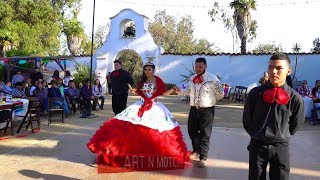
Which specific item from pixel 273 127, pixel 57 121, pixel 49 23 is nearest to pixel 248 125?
pixel 273 127

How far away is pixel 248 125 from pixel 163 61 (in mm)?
16963

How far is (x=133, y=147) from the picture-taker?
549cm

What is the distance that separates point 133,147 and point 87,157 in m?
1.16

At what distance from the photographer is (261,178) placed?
3248 millimetres

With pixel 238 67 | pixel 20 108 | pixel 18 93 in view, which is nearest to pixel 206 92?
pixel 20 108

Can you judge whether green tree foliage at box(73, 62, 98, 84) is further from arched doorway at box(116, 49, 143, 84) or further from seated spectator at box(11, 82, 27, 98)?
arched doorway at box(116, 49, 143, 84)

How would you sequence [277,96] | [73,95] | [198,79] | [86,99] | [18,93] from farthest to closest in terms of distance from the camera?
[73,95], [86,99], [18,93], [198,79], [277,96]

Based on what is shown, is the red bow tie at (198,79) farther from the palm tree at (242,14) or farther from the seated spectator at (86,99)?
the palm tree at (242,14)

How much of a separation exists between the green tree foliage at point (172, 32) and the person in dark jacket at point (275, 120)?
32819mm

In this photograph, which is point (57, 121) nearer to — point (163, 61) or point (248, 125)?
point (248, 125)

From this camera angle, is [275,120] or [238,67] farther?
[238,67]

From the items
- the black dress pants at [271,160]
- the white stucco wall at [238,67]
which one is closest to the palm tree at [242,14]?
the white stucco wall at [238,67]

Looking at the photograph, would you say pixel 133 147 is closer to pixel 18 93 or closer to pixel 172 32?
pixel 18 93

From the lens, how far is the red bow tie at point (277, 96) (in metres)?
3.07
